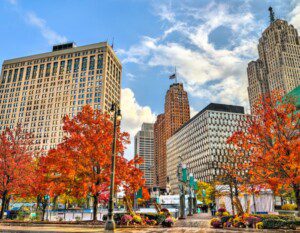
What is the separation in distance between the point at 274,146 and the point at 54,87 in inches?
5520

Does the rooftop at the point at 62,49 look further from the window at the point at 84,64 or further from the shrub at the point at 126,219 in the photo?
the shrub at the point at 126,219

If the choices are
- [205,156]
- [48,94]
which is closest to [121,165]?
[205,156]

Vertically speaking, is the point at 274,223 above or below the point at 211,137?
below

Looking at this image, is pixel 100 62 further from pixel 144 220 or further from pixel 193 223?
pixel 144 220

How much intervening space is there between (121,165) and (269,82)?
194801mm

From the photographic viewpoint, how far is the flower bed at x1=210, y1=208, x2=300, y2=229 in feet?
53.3

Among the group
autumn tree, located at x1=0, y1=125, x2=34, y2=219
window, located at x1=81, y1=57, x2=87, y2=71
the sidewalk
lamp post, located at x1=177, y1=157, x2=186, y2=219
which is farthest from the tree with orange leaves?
window, located at x1=81, y1=57, x2=87, y2=71

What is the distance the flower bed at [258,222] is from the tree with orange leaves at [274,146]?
217 centimetres

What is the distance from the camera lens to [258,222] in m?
17.4

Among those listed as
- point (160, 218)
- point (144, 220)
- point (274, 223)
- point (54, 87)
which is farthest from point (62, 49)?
point (274, 223)

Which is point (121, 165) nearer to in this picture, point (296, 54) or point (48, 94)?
point (48, 94)

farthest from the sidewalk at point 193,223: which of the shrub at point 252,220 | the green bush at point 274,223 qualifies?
the green bush at point 274,223

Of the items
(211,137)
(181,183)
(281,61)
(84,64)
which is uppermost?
(281,61)

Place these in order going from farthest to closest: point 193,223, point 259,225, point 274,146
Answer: point 193,223 → point 274,146 → point 259,225
